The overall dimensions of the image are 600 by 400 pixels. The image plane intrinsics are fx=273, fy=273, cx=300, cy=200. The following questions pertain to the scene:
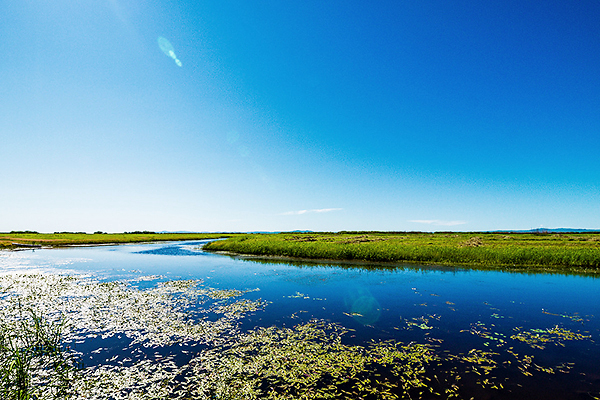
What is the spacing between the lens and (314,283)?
2222 centimetres

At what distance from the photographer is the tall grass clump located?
23.4 feet

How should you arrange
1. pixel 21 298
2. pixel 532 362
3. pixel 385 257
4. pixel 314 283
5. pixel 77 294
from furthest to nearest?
1. pixel 385 257
2. pixel 314 283
3. pixel 77 294
4. pixel 21 298
5. pixel 532 362

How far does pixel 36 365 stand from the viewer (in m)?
8.77

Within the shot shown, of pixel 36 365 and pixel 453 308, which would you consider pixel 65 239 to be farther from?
pixel 453 308

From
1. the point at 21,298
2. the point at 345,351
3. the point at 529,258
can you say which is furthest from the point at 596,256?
the point at 21,298

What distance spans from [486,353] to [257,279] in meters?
17.9

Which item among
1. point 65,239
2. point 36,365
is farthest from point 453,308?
point 65,239

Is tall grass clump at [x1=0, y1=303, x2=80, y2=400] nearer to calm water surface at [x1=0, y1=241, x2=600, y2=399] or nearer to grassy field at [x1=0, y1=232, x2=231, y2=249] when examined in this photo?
calm water surface at [x1=0, y1=241, x2=600, y2=399]

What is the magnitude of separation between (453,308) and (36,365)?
18.2 meters

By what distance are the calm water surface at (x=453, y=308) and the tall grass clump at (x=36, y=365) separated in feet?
21.9

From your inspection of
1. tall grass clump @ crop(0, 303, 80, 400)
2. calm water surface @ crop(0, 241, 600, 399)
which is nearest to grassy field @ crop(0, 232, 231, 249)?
calm water surface @ crop(0, 241, 600, 399)

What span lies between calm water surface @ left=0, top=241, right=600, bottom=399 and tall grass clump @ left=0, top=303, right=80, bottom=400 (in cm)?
667

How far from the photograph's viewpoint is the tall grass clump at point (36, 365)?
7.14m

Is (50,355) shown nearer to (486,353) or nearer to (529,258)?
(486,353)
